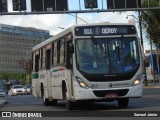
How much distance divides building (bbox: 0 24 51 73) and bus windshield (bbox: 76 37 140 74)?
120 m

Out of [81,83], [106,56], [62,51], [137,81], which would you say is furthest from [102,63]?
[62,51]

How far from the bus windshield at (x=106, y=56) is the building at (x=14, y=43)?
120m

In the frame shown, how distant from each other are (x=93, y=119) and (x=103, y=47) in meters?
4.31

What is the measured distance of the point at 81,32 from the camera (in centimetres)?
1750

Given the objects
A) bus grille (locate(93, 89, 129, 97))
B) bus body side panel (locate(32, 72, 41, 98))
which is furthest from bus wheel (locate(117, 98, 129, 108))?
bus body side panel (locate(32, 72, 41, 98))

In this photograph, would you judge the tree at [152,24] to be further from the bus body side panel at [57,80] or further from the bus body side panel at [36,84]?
the bus body side panel at [57,80]

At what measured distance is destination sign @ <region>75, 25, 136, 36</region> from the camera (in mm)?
17531

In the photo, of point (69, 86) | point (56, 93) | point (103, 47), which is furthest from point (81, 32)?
point (56, 93)

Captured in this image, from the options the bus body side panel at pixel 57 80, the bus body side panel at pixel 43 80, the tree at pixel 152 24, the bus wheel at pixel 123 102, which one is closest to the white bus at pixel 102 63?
the bus body side panel at pixel 57 80

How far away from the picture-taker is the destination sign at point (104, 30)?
17531 mm

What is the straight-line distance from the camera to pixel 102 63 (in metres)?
17.1

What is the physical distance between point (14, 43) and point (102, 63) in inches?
4931

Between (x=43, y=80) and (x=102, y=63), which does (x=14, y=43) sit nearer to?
(x=43, y=80)

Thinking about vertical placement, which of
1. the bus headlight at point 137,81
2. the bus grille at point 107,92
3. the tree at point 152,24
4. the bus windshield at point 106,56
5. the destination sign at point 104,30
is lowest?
the bus grille at point 107,92
